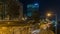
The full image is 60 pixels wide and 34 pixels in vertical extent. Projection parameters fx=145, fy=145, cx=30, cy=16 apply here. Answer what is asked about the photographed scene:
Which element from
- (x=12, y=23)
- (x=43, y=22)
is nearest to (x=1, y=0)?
(x=12, y=23)

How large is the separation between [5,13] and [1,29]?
1.01 ft

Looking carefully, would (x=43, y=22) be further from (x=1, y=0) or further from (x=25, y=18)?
(x=1, y=0)

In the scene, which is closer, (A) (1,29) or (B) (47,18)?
(A) (1,29)

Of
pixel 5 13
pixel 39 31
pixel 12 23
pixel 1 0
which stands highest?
pixel 1 0

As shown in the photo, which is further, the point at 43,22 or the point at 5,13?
the point at 43,22

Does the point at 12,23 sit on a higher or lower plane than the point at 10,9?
lower

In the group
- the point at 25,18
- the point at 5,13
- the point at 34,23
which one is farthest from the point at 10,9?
the point at 34,23

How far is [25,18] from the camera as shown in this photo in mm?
2859

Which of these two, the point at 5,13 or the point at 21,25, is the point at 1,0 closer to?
the point at 5,13

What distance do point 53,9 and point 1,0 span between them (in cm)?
104

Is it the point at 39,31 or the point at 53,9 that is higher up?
the point at 53,9

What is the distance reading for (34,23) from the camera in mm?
2877

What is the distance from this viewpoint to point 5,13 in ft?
8.91

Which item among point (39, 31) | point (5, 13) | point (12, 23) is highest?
point (5, 13)
